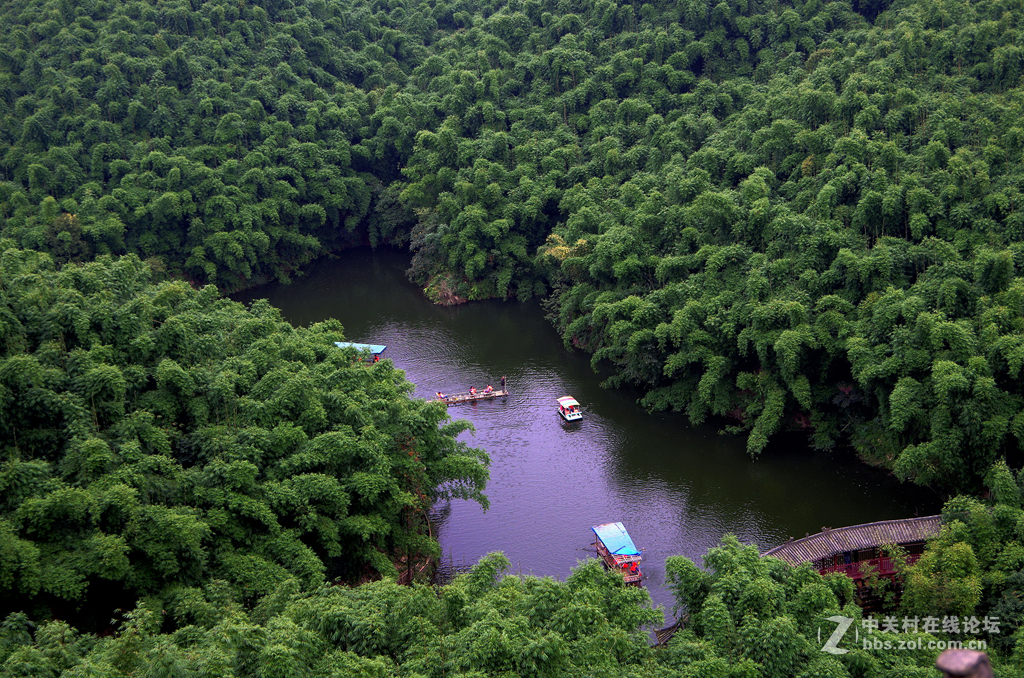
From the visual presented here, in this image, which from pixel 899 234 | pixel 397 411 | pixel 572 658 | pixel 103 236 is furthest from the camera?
pixel 103 236

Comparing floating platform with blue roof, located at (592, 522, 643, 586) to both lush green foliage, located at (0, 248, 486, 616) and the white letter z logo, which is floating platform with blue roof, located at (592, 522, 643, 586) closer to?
lush green foliage, located at (0, 248, 486, 616)

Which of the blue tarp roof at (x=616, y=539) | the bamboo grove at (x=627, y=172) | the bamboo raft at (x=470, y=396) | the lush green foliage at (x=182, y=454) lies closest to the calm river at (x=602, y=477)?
the bamboo raft at (x=470, y=396)

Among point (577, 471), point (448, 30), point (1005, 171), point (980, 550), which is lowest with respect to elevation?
point (577, 471)

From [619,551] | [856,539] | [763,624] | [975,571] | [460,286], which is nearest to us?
[763,624]

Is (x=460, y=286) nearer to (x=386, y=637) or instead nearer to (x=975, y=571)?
(x=975, y=571)

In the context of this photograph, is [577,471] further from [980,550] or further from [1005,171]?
[1005,171]

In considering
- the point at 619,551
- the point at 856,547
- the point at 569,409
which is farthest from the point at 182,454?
the point at 856,547

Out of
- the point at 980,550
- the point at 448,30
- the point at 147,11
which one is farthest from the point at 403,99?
the point at 980,550
